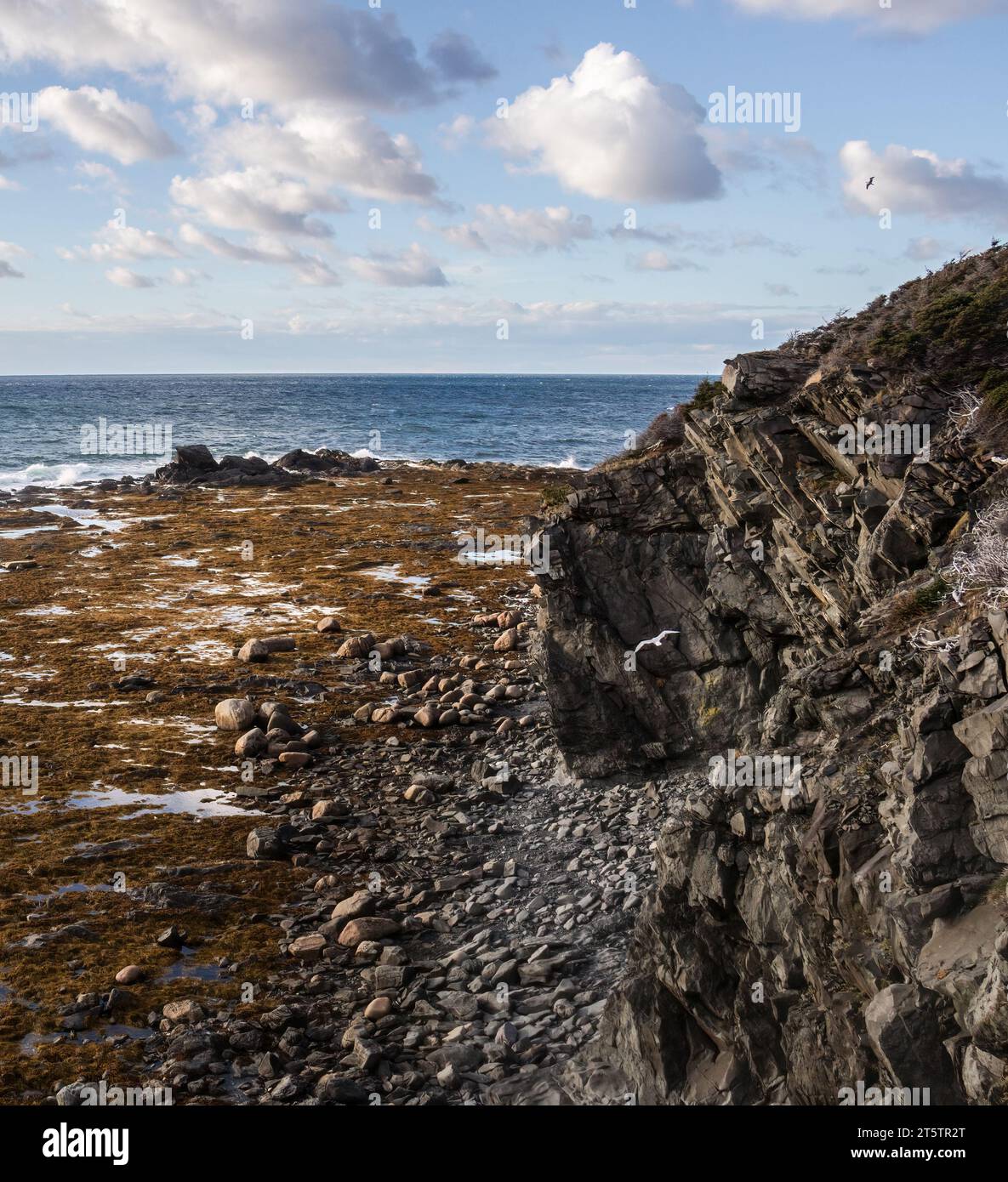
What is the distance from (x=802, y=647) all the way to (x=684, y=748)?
3680mm

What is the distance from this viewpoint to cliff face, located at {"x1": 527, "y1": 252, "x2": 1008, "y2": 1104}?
8.97m

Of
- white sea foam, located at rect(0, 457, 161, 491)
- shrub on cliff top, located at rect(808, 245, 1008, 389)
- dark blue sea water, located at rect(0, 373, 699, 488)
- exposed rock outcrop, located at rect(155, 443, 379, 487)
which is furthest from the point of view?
dark blue sea water, located at rect(0, 373, 699, 488)

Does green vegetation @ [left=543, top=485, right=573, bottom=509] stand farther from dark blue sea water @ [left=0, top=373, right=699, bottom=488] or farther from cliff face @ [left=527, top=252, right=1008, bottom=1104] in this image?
dark blue sea water @ [left=0, top=373, right=699, bottom=488]

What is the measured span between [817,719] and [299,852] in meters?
11.4

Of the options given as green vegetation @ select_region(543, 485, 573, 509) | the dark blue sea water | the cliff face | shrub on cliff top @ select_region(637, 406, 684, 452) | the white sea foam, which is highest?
the dark blue sea water

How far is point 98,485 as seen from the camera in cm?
7000

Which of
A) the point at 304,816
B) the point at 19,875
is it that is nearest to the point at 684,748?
the point at 304,816

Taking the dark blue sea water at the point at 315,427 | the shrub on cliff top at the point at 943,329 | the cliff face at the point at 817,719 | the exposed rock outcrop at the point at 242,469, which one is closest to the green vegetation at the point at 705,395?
the cliff face at the point at 817,719

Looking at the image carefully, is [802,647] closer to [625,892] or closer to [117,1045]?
[625,892]

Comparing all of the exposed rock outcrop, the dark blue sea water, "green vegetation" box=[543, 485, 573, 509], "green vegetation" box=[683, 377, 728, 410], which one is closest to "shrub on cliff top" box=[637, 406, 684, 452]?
"green vegetation" box=[683, 377, 728, 410]

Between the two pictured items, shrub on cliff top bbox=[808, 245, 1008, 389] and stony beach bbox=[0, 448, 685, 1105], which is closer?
stony beach bbox=[0, 448, 685, 1105]

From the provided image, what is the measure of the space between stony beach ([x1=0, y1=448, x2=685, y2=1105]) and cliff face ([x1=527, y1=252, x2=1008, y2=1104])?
191cm

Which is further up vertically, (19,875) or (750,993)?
(750,993)

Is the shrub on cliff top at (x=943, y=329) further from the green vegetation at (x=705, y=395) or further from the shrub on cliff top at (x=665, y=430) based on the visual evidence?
the shrub on cliff top at (x=665, y=430)
